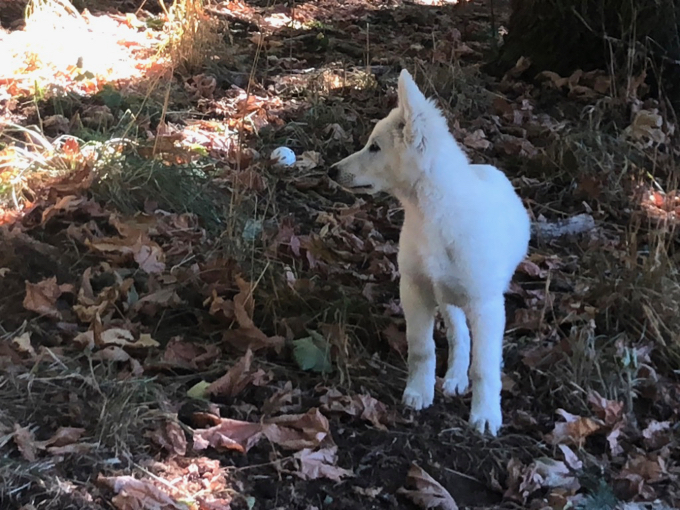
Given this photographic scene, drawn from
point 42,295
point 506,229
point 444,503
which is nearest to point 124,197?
point 42,295

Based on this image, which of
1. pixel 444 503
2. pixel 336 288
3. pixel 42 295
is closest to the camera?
pixel 444 503

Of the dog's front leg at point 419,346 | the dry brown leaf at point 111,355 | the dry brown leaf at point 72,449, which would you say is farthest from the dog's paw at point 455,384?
the dry brown leaf at point 72,449

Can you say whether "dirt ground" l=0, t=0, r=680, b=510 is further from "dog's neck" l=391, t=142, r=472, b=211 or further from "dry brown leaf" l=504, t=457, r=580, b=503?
"dog's neck" l=391, t=142, r=472, b=211

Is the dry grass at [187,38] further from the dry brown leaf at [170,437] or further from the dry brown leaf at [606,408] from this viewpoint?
the dry brown leaf at [606,408]

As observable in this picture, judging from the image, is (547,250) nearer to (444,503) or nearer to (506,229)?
(506,229)

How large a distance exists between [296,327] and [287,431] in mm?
695

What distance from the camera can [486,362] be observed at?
2.87 m

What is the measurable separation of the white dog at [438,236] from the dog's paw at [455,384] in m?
0.14

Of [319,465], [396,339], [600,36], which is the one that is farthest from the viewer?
[600,36]

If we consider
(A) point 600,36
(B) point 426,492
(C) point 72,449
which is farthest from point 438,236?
(A) point 600,36

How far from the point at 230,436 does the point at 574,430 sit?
4.12 ft

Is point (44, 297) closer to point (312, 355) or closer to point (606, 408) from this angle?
point (312, 355)

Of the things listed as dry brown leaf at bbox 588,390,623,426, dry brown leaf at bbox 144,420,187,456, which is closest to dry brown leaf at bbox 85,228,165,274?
dry brown leaf at bbox 144,420,187,456

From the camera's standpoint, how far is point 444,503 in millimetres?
2480
